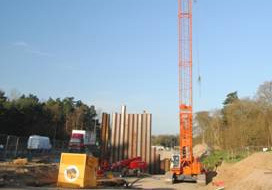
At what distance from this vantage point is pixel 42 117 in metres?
86.2

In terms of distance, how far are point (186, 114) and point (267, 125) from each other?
61.6 ft

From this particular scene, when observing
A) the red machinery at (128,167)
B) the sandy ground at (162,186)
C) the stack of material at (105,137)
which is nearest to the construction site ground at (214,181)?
the sandy ground at (162,186)

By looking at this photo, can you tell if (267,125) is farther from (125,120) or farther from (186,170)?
(186,170)

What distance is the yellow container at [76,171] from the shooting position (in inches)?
857

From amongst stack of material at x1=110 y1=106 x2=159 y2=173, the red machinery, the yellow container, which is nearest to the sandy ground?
the yellow container

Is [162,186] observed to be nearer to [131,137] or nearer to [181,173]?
[181,173]

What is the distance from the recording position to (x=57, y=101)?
357 ft

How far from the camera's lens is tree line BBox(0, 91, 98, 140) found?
242 feet

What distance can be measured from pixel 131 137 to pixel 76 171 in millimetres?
24441

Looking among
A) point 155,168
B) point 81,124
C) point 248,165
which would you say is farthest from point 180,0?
point 81,124

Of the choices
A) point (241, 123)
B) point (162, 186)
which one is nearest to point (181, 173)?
point (162, 186)

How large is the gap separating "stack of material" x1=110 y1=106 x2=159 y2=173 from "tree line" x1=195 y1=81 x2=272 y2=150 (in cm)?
1545

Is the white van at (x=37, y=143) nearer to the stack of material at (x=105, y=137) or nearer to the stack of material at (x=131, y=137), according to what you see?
the stack of material at (x=105, y=137)

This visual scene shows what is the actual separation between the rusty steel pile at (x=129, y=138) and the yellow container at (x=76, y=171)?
23.1 meters
